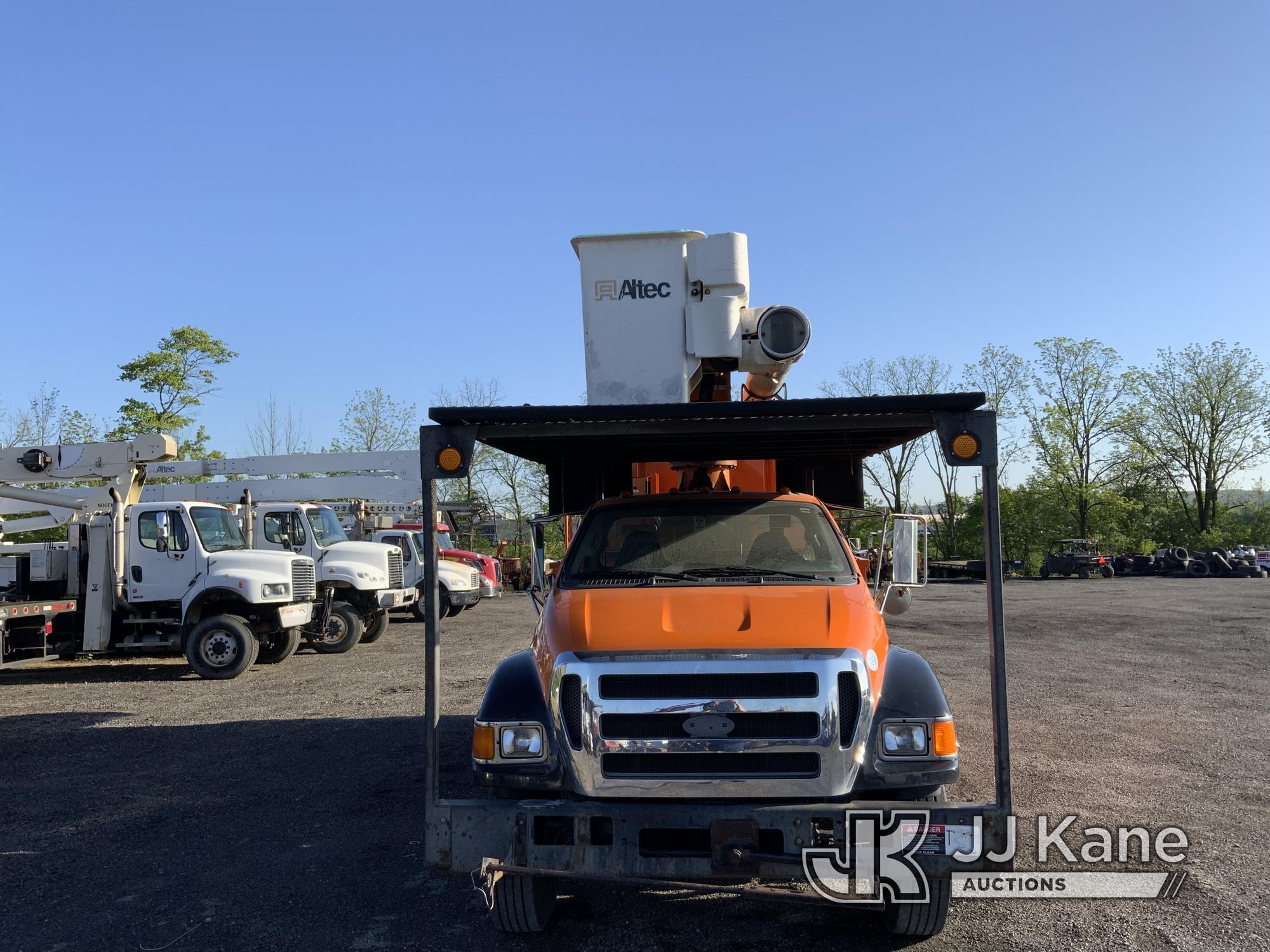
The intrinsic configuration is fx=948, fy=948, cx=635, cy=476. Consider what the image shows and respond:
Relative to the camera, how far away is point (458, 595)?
19859 millimetres

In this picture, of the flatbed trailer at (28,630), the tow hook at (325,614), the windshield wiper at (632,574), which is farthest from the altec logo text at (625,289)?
the tow hook at (325,614)

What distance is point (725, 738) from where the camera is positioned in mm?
3717

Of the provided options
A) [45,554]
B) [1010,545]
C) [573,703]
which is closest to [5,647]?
[45,554]

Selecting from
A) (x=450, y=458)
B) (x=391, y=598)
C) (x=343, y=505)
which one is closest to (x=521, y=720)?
(x=450, y=458)

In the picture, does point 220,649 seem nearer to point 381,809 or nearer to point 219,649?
point 219,649

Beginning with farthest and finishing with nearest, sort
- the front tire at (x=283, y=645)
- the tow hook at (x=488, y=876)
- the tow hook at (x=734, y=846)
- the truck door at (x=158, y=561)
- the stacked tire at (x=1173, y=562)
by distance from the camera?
the stacked tire at (x=1173, y=562) < the front tire at (x=283, y=645) < the truck door at (x=158, y=561) < the tow hook at (x=488, y=876) < the tow hook at (x=734, y=846)

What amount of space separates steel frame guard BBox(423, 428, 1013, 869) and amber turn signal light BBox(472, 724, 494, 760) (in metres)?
0.20

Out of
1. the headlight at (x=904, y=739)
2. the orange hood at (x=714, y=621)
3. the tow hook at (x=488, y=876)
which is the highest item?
the orange hood at (x=714, y=621)

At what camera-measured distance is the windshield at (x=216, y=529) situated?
1336 cm

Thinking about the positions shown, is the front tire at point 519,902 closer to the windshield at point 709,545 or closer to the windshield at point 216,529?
the windshield at point 709,545

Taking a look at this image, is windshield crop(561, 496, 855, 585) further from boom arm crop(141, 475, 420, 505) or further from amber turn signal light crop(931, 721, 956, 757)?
boom arm crop(141, 475, 420, 505)

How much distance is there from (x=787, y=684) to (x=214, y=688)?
9.96 meters

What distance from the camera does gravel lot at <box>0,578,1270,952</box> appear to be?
423cm

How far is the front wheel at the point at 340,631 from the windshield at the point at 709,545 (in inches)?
430
